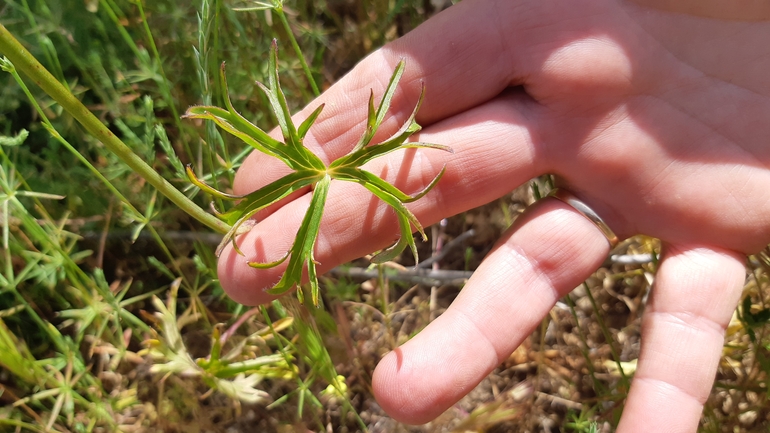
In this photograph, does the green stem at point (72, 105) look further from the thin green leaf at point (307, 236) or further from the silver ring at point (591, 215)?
the silver ring at point (591, 215)

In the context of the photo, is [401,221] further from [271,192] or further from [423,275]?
[423,275]

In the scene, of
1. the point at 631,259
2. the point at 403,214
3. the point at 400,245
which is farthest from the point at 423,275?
the point at 403,214

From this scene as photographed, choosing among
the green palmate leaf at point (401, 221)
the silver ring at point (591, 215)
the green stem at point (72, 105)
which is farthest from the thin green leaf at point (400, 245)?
Result: the silver ring at point (591, 215)

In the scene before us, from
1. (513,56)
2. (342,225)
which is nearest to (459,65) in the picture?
(513,56)

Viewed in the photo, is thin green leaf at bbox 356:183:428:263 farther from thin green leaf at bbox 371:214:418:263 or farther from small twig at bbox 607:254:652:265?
small twig at bbox 607:254:652:265

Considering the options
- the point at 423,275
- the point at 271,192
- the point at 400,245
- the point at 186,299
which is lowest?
the point at 423,275
